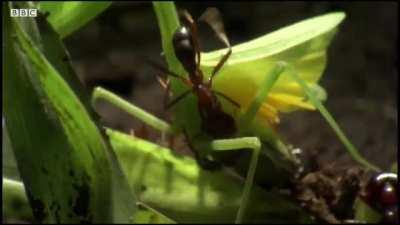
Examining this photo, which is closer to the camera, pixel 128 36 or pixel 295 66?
pixel 295 66

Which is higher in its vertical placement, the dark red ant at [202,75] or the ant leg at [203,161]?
the dark red ant at [202,75]

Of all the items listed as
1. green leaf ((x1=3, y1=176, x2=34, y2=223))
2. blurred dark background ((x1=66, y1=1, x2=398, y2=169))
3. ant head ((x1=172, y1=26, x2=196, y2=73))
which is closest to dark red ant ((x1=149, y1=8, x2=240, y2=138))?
ant head ((x1=172, y1=26, x2=196, y2=73))

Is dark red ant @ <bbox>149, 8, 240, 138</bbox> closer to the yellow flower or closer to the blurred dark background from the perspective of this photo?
the yellow flower

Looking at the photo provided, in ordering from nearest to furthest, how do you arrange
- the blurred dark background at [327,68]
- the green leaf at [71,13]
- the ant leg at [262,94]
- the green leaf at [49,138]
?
the green leaf at [49,138]
the ant leg at [262,94]
the green leaf at [71,13]
the blurred dark background at [327,68]

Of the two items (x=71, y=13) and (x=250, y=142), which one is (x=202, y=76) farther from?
(x=71, y=13)

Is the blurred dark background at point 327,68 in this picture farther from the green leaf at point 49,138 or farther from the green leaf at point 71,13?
the green leaf at point 49,138

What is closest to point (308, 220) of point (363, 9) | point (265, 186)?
point (265, 186)

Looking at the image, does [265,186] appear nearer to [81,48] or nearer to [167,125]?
[167,125]
